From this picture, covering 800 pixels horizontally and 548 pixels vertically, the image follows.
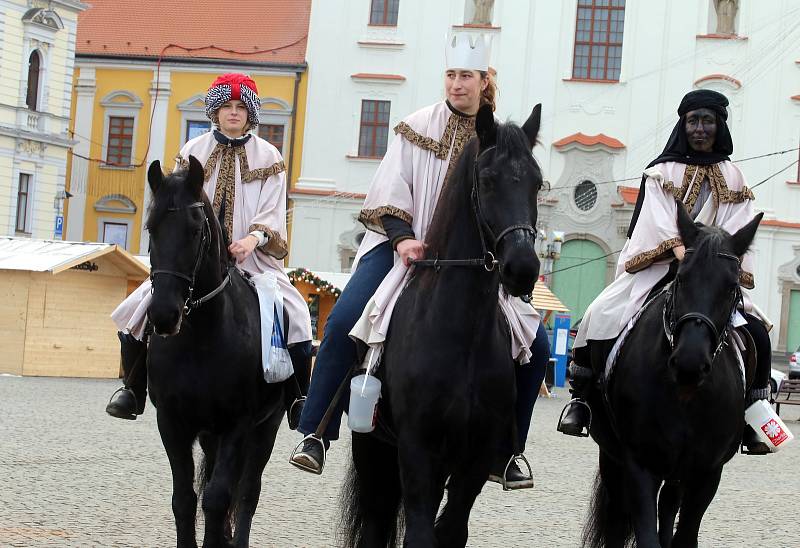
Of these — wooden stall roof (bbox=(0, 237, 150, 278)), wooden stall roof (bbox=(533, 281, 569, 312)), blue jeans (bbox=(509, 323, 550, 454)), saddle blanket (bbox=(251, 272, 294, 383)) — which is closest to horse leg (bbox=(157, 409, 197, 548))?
saddle blanket (bbox=(251, 272, 294, 383))

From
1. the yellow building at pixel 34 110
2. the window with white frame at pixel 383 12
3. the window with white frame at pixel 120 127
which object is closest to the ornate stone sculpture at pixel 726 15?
the window with white frame at pixel 383 12

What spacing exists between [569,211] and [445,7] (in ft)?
27.8

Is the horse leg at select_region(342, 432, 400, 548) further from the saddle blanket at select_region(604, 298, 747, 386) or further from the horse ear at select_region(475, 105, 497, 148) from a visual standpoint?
the horse ear at select_region(475, 105, 497, 148)

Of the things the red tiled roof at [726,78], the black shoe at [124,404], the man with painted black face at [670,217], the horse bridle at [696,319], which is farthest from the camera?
the red tiled roof at [726,78]

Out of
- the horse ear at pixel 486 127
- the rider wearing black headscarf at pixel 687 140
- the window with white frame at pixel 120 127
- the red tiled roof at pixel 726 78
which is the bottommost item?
the horse ear at pixel 486 127

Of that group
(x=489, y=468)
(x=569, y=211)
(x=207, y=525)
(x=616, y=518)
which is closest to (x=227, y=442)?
(x=207, y=525)

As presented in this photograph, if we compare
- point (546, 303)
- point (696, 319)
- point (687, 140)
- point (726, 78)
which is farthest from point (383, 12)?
point (696, 319)

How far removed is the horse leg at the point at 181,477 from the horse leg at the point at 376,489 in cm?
96

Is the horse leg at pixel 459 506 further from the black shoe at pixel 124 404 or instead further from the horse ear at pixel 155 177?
the black shoe at pixel 124 404

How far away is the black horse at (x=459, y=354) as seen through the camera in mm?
6340

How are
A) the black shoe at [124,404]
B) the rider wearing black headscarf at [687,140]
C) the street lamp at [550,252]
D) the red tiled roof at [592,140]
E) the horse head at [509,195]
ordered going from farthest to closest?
the red tiled roof at [592,140], the street lamp at [550,252], the black shoe at [124,404], the rider wearing black headscarf at [687,140], the horse head at [509,195]

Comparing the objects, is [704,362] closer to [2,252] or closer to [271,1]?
[2,252]

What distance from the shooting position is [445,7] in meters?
48.7

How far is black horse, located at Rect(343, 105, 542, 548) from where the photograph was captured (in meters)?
6.34
